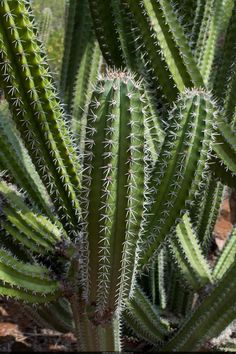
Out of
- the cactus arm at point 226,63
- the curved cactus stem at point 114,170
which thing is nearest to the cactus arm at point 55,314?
the curved cactus stem at point 114,170

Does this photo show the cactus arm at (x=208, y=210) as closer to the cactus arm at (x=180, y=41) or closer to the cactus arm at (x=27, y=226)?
the cactus arm at (x=180, y=41)

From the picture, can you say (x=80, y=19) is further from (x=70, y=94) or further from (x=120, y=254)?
(x=120, y=254)

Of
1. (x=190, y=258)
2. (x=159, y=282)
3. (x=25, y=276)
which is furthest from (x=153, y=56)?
(x=159, y=282)

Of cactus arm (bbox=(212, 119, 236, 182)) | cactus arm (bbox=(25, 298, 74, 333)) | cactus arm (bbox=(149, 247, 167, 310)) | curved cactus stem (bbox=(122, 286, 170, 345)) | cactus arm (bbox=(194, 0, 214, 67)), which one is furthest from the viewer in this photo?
cactus arm (bbox=(149, 247, 167, 310))

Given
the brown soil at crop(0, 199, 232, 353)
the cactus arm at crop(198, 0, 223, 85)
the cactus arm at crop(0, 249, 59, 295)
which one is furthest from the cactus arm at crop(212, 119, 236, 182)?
the brown soil at crop(0, 199, 232, 353)

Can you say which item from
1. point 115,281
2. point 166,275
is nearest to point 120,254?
point 115,281

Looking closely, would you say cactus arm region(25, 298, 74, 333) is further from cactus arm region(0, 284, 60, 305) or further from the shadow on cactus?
cactus arm region(0, 284, 60, 305)
